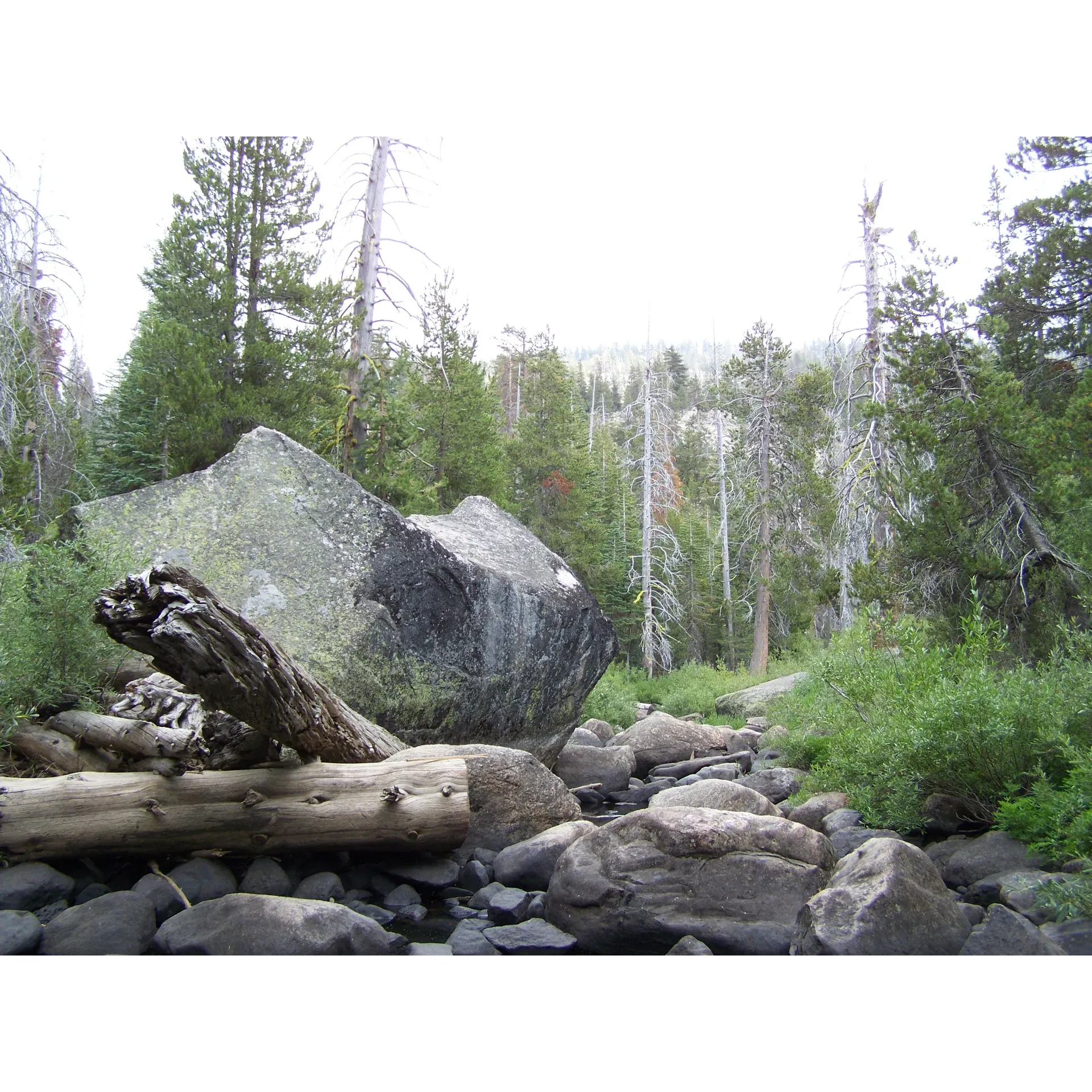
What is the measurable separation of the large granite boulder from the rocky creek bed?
74.9 inches

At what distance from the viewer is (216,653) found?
3.86 m

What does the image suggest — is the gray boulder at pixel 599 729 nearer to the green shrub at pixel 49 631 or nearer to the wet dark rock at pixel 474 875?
the wet dark rock at pixel 474 875

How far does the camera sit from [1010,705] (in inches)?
191

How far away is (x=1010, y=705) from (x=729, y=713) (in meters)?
13.0

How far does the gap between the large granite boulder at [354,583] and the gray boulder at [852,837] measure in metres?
3.53

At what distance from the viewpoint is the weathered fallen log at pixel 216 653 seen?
3.62 meters

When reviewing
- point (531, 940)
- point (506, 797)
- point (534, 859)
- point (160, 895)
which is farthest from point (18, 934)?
point (506, 797)

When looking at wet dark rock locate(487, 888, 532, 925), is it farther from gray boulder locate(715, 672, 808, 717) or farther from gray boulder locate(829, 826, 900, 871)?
gray boulder locate(715, 672, 808, 717)

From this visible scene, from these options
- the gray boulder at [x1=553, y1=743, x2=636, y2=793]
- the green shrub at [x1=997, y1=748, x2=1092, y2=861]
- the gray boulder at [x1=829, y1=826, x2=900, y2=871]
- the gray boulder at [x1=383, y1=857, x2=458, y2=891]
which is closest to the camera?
the green shrub at [x1=997, y1=748, x2=1092, y2=861]

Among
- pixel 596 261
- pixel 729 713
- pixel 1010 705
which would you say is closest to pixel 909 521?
pixel 1010 705

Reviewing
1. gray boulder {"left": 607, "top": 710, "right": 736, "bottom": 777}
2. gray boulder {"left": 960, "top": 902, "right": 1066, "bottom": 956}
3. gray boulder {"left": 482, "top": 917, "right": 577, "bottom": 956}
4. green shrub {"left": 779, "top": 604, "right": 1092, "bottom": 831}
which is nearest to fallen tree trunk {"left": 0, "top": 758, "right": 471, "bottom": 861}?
gray boulder {"left": 482, "top": 917, "right": 577, "bottom": 956}

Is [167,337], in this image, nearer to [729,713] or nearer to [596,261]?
[596,261]

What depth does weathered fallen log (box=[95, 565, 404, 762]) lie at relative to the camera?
→ 362 cm

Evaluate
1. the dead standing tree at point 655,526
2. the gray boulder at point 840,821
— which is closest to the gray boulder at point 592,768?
the gray boulder at point 840,821
